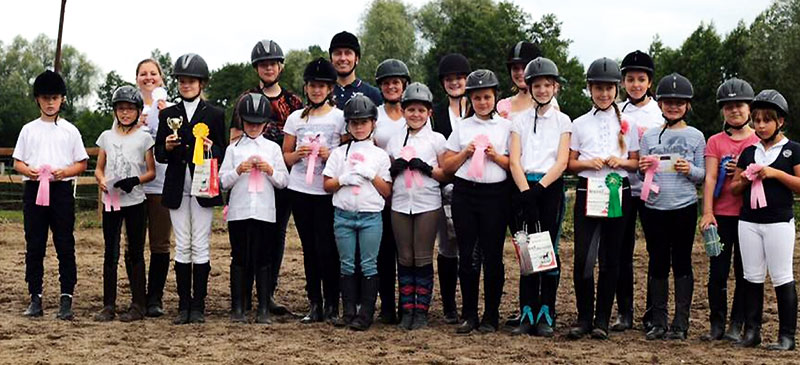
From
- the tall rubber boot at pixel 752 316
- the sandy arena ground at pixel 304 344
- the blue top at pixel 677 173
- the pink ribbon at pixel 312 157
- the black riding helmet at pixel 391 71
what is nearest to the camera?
the sandy arena ground at pixel 304 344

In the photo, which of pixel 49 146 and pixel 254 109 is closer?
pixel 254 109

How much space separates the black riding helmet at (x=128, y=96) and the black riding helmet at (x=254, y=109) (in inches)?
31.8

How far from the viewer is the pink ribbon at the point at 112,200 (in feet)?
23.0

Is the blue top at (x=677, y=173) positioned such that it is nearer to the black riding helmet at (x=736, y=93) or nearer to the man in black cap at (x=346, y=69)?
the black riding helmet at (x=736, y=93)

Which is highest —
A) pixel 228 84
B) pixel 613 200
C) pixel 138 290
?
pixel 228 84

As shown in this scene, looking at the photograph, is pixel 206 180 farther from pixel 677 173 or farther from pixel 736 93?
pixel 736 93

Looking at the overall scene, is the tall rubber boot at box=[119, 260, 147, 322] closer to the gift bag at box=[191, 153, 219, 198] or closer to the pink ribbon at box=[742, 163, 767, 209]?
the gift bag at box=[191, 153, 219, 198]

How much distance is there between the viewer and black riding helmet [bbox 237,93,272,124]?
6844 millimetres

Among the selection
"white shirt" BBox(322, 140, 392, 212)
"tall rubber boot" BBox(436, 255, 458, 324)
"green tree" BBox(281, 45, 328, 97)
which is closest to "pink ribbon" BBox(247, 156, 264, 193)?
"white shirt" BBox(322, 140, 392, 212)

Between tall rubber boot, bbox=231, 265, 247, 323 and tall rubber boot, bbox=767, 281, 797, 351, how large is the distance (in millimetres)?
3673

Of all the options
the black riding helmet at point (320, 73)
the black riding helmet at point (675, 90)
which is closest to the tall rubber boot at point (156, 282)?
the black riding helmet at point (320, 73)

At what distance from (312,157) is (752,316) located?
10.5ft

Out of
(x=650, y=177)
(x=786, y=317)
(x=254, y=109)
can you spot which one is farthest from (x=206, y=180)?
(x=786, y=317)

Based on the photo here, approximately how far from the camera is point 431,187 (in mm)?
6766
